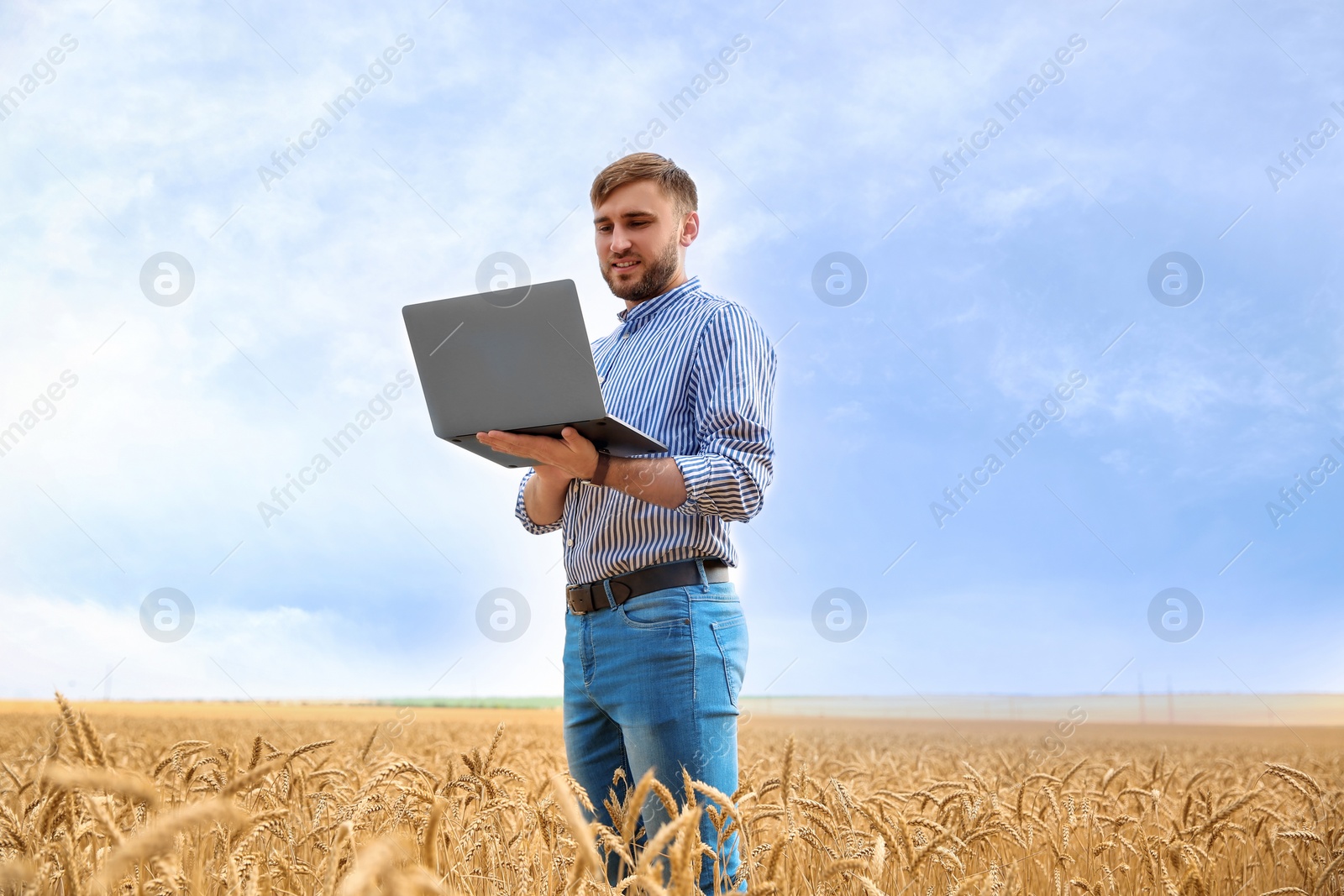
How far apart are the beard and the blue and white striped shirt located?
0.04 metres

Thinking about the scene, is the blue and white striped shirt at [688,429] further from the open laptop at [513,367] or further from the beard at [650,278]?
the open laptop at [513,367]

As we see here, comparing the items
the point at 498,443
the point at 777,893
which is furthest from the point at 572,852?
the point at 498,443

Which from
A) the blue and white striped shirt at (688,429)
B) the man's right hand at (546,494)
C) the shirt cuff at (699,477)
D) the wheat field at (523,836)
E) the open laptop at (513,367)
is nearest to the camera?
the wheat field at (523,836)

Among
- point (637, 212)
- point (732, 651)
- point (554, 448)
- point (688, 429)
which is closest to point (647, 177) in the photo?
point (637, 212)

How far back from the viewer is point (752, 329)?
10.5 feet

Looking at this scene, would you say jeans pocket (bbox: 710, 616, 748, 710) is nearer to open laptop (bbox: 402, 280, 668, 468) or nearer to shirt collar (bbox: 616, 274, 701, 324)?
open laptop (bbox: 402, 280, 668, 468)

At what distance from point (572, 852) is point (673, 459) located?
1.71 meters

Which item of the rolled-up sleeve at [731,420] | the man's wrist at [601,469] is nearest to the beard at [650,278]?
the rolled-up sleeve at [731,420]

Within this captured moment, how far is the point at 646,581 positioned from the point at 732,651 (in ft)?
1.10

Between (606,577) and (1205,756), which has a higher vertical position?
(606,577)

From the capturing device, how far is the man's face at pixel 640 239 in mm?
3268

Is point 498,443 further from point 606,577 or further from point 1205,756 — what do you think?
point 1205,756

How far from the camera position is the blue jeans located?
2795mm

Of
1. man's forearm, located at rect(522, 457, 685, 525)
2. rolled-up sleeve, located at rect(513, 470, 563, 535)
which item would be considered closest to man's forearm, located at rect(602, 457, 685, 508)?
man's forearm, located at rect(522, 457, 685, 525)
